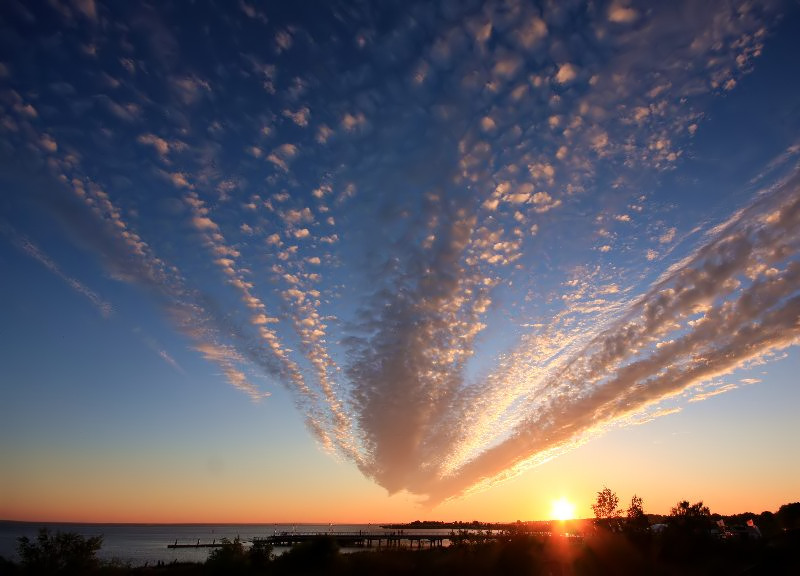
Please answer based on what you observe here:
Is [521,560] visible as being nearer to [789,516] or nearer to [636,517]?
[636,517]

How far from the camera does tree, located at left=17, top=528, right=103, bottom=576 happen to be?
1247 inches

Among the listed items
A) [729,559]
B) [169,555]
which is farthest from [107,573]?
[169,555]

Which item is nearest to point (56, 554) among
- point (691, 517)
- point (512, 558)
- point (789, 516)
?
point (512, 558)

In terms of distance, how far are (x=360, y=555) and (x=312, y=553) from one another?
4825 millimetres

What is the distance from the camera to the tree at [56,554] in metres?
31.7

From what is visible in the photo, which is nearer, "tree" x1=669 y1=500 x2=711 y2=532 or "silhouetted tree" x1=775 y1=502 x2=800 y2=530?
"tree" x1=669 y1=500 x2=711 y2=532

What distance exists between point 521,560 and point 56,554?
36.1 metres

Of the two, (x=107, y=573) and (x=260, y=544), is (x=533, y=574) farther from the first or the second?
(x=107, y=573)

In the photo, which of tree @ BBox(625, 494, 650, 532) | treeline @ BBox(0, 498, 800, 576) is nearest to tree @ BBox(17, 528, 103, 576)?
treeline @ BBox(0, 498, 800, 576)

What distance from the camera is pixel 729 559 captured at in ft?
121

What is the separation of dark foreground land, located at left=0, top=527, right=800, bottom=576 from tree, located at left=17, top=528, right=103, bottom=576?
0.06m

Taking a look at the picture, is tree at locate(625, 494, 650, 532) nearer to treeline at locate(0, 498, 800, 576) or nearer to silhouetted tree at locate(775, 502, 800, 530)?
treeline at locate(0, 498, 800, 576)

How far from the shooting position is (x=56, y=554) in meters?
32.3

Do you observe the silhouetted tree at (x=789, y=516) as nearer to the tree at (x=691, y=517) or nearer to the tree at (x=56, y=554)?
the tree at (x=691, y=517)
